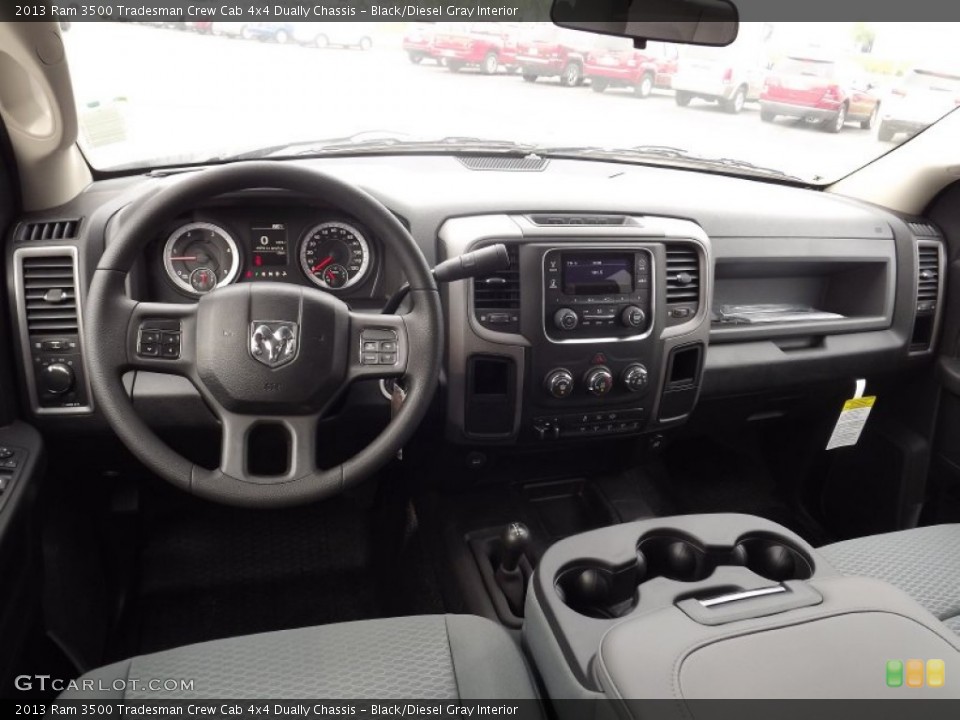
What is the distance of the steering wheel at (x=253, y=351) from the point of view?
54.0 inches

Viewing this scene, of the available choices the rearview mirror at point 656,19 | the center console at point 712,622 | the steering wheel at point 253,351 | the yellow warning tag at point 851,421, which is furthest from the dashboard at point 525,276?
the center console at point 712,622

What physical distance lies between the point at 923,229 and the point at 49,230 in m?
2.70

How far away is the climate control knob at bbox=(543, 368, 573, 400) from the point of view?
1.91 meters

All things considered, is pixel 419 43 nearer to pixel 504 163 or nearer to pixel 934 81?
pixel 504 163

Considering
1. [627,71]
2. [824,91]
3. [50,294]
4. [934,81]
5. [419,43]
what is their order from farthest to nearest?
1. [627,71]
2. [824,91]
3. [419,43]
4. [934,81]
5. [50,294]

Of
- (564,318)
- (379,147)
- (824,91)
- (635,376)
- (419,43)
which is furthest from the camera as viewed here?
(824,91)

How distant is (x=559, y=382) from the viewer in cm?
191

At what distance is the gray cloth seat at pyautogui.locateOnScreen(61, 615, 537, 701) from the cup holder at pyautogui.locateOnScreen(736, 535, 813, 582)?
58cm

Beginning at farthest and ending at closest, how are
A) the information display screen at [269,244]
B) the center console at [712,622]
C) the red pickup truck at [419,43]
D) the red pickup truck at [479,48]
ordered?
the red pickup truck at [479,48]
the red pickup truck at [419,43]
the information display screen at [269,244]
the center console at [712,622]

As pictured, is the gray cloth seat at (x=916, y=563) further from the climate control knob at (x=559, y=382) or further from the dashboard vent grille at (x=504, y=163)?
the dashboard vent grille at (x=504, y=163)

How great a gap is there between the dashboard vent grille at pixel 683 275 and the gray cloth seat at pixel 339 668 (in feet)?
3.66

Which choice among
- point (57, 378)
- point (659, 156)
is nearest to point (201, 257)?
point (57, 378)

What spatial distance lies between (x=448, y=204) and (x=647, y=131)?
117cm

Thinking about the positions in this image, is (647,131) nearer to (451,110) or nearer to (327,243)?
(451,110)
